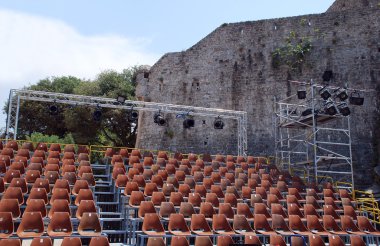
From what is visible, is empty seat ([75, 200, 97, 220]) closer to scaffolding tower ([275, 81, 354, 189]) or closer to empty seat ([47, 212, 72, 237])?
empty seat ([47, 212, 72, 237])

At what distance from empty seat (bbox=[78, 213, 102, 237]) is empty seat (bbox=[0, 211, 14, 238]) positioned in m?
1.12

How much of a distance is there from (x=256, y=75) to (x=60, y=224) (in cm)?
1430

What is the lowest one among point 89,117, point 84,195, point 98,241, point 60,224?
point 98,241

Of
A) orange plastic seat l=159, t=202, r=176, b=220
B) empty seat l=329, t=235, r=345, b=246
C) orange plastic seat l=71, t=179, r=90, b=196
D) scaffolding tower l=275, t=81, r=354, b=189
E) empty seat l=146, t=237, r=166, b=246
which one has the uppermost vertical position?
scaffolding tower l=275, t=81, r=354, b=189

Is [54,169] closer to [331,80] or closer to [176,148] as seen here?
[176,148]

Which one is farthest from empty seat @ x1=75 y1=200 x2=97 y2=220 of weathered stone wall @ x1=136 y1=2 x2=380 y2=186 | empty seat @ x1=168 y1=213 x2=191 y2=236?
weathered stone wall @ x1=136 y1=2 x2=380 y2=186

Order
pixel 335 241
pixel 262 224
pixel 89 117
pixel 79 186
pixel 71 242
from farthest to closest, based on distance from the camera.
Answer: pixel 89 117, pixel 79 186, pixel 262 224, pixel 335 241, pixel 71 242

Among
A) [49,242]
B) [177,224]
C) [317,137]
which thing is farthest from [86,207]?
[317,137]

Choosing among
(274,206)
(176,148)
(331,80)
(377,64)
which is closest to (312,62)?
(331,80)

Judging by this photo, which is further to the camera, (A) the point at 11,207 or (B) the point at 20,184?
(B) the point at 20,184

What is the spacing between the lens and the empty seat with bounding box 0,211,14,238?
21.7 ft

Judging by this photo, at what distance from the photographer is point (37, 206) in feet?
24.8

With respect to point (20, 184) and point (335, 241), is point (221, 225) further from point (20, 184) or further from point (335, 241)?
point (20, 184)

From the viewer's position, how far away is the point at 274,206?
9.25 metres
